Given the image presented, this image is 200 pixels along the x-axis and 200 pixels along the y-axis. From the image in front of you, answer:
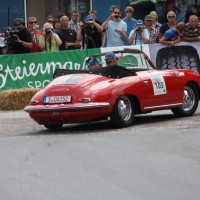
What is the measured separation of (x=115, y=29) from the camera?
2095cm

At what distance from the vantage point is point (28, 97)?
19.7 metres

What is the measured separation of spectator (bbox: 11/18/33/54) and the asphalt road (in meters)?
5.47

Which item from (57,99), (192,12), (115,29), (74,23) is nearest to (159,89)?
(57,99)

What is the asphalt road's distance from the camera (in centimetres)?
865

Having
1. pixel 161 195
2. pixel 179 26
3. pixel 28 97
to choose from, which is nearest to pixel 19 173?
pixel 161 195

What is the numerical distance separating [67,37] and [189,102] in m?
5.71

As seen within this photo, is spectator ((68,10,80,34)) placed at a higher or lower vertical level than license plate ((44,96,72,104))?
higher

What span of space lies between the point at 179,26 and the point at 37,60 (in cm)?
Answer: 349

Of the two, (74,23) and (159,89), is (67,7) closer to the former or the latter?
(74,23)

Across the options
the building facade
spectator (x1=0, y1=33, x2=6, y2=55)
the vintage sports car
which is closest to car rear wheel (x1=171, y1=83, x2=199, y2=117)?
the vintage sports car

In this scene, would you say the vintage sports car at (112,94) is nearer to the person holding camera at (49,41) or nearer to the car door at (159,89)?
the car door at (159,89)

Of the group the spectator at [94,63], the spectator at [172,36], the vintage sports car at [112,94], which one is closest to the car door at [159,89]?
the vintage sports car at [112,94]

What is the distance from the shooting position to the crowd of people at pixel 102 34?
2069cm

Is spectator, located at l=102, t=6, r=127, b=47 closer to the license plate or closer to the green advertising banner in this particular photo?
the green advertising banner
